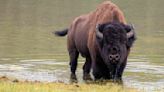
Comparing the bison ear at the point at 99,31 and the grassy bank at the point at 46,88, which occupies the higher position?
the bison ear at the point at 99,31

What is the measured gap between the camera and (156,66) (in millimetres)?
19156

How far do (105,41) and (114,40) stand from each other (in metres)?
0.32

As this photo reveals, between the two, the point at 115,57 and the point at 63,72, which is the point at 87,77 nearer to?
the point at 63,72

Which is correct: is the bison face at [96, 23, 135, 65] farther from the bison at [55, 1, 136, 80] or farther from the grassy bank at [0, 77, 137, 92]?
the grassy bank at [0, 77, 137, 92]

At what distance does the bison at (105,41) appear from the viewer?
1415 centimetres

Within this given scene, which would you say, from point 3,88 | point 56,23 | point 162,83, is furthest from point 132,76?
point 56,23

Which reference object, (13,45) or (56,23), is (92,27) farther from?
(56,23)

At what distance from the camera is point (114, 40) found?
14.1 m

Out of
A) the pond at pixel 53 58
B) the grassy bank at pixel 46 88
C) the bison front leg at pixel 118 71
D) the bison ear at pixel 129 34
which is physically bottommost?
the pond at pixel 53 58

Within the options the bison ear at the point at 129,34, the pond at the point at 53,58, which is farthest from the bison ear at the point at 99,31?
the pond at the point at 53,58

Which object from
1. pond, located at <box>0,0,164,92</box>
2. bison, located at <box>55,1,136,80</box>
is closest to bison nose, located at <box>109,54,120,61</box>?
bison, located at <box>55,1,136,80</box>

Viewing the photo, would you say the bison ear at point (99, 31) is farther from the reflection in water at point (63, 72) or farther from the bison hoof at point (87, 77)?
the bison hoof at point (87, 77)

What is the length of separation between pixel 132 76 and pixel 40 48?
776cm

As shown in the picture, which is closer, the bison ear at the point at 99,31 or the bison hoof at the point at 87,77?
the bison ear at the point at 99,31
